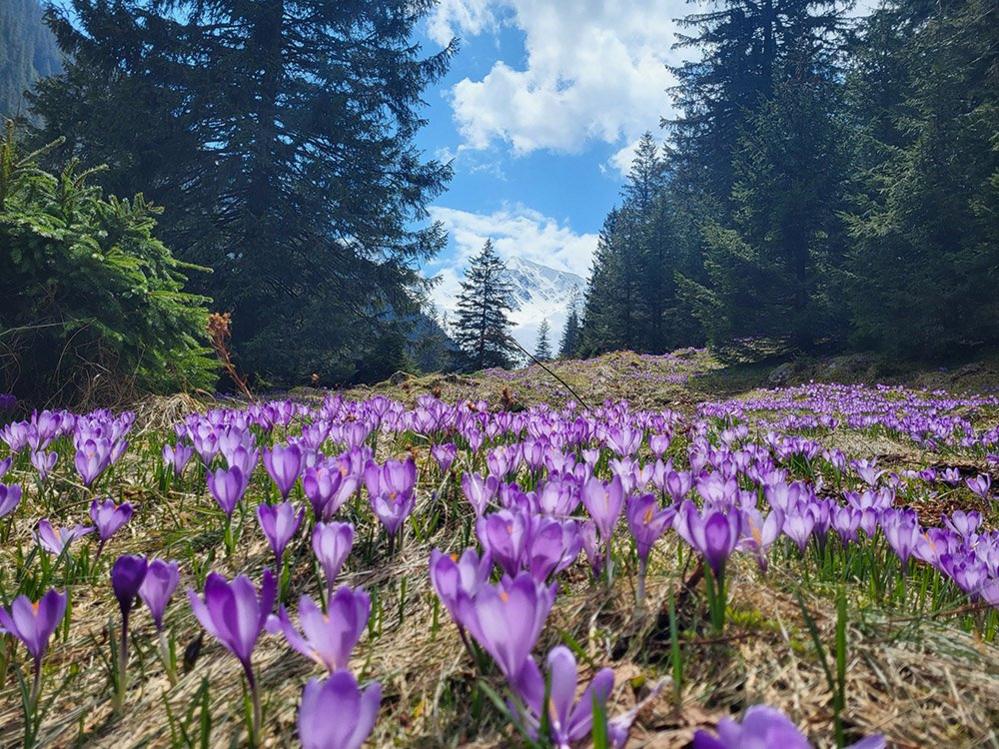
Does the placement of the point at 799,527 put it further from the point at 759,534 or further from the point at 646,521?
the point at 646,521

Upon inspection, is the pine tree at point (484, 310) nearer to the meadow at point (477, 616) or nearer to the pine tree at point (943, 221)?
the pine tree at point (943, 221)

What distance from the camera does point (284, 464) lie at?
1620mm

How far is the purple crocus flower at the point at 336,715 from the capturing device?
21.5 inches

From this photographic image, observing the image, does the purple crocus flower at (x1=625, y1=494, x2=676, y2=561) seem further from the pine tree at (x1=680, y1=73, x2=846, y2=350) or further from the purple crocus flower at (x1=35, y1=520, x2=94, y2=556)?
the pine tree at (x1=680, y1=73, x2=846, y2=350)

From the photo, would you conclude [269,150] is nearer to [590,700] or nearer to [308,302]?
[308,302]

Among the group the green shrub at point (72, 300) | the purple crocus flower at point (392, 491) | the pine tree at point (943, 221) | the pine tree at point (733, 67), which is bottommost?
the purple crocus flower at point (392, 491)

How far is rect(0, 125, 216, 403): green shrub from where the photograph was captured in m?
4.29

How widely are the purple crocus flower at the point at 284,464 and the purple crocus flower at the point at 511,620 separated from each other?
1.07 metres

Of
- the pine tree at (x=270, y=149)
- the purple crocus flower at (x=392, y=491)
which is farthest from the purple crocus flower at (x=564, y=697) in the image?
the pine tree at (x=270, y=149)

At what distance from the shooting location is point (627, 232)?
36.4m

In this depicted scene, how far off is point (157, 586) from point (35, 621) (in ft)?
0.56

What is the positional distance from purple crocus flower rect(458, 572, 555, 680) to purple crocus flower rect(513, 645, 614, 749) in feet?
0.12

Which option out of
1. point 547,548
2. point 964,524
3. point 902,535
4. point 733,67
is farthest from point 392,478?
point 733,67

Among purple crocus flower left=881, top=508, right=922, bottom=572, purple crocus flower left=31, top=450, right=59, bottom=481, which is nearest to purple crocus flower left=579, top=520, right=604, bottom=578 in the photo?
purple crocus flower left=881, top=508, right=922, bottom=572
